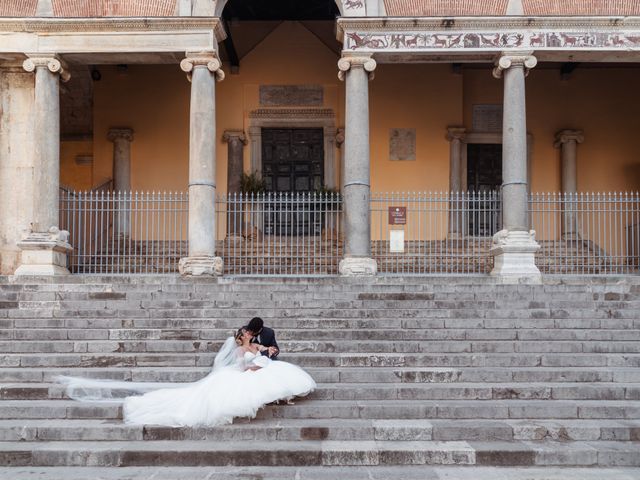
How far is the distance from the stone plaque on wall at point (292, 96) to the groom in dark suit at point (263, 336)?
33.4 ft

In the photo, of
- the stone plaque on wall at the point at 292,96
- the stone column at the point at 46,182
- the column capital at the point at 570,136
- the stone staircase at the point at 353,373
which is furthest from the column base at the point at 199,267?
the column capital at the point at 570,136

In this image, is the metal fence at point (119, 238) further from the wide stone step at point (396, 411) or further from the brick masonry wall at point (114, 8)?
the wide stone step at point (396, 411)

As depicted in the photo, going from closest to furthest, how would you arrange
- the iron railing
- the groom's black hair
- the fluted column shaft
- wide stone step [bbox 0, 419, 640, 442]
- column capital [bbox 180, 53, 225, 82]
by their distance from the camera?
1. wide stone step [bbox 0, 419, 640, 442]
2. the groom's black hair
3. the fluted column shaft
4. column capital [bbox 180, 53, 225, 82]
5. the iron railing

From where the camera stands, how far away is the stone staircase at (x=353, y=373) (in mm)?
5754

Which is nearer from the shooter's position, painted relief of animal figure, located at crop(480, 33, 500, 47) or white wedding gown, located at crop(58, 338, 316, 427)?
white wedding gown, located at crop(58, 338, 316, 427)

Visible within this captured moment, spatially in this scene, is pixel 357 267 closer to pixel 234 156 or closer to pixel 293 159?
pixel 293 159

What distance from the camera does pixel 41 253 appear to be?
11641 millimetres

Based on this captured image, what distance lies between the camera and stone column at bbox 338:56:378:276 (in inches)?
463

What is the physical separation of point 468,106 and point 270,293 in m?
8.60

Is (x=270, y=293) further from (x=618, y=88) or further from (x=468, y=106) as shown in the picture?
(x=618, y=88)

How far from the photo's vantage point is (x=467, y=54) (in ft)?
40.5

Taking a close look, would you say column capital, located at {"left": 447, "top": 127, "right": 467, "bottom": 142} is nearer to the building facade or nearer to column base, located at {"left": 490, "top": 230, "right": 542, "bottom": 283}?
the building facade

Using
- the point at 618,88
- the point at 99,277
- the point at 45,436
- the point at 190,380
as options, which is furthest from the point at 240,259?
the point at 618,88

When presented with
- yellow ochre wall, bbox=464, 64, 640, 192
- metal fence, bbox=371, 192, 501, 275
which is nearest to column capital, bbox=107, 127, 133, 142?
metal fence, bbox=371, 192, 501, 275
